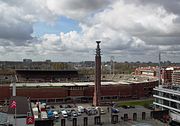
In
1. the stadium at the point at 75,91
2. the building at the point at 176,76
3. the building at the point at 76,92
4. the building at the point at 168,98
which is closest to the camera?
the building at the point at 168,98

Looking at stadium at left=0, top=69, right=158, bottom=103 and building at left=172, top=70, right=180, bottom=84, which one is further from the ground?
building at left=172, top=70, right=180, bottom=84

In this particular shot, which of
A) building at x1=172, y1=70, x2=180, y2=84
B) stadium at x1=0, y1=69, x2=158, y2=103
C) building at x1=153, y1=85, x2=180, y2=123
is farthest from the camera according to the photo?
building at x1=172, y1=70, x2=180, y2=84

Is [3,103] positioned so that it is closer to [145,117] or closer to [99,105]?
[99,105]

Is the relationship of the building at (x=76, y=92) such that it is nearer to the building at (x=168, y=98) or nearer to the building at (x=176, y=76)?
the building at (x=168, y=98)

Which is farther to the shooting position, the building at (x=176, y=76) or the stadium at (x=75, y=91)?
the building at (x=176, y=76)

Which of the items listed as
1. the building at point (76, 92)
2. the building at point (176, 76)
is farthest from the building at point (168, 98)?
the building at point (176, 76)

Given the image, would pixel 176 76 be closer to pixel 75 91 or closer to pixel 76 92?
pixel 76 92

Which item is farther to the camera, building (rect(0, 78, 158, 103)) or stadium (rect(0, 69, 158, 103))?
building (rect(0, 78, 158, 103))

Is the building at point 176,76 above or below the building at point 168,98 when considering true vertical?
above

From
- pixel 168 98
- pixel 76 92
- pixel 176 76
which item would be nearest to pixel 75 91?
pixel 76 92

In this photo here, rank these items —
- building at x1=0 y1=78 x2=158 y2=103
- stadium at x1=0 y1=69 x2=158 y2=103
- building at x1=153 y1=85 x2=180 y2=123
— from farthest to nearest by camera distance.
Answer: building at x1=0 y1=78 x2=158 y2=103 < stadium at x1=0 y1=69 x2=158 y2=103 < building at x1=153 y1=85 x2=180 y2=123

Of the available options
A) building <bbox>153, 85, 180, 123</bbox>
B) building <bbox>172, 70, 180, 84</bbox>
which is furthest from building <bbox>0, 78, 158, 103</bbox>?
building <bbox>172, 70, 180, 84</bbox>

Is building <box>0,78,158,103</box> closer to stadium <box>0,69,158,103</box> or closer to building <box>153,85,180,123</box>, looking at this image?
stadium <box>0,69,158,103</box>

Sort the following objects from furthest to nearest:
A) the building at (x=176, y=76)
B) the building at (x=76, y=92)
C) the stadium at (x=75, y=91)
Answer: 1. the building at (x=176, y=76)
2. the building at (x=76, y=92)
3. the stadium at (x=75, y=91)
